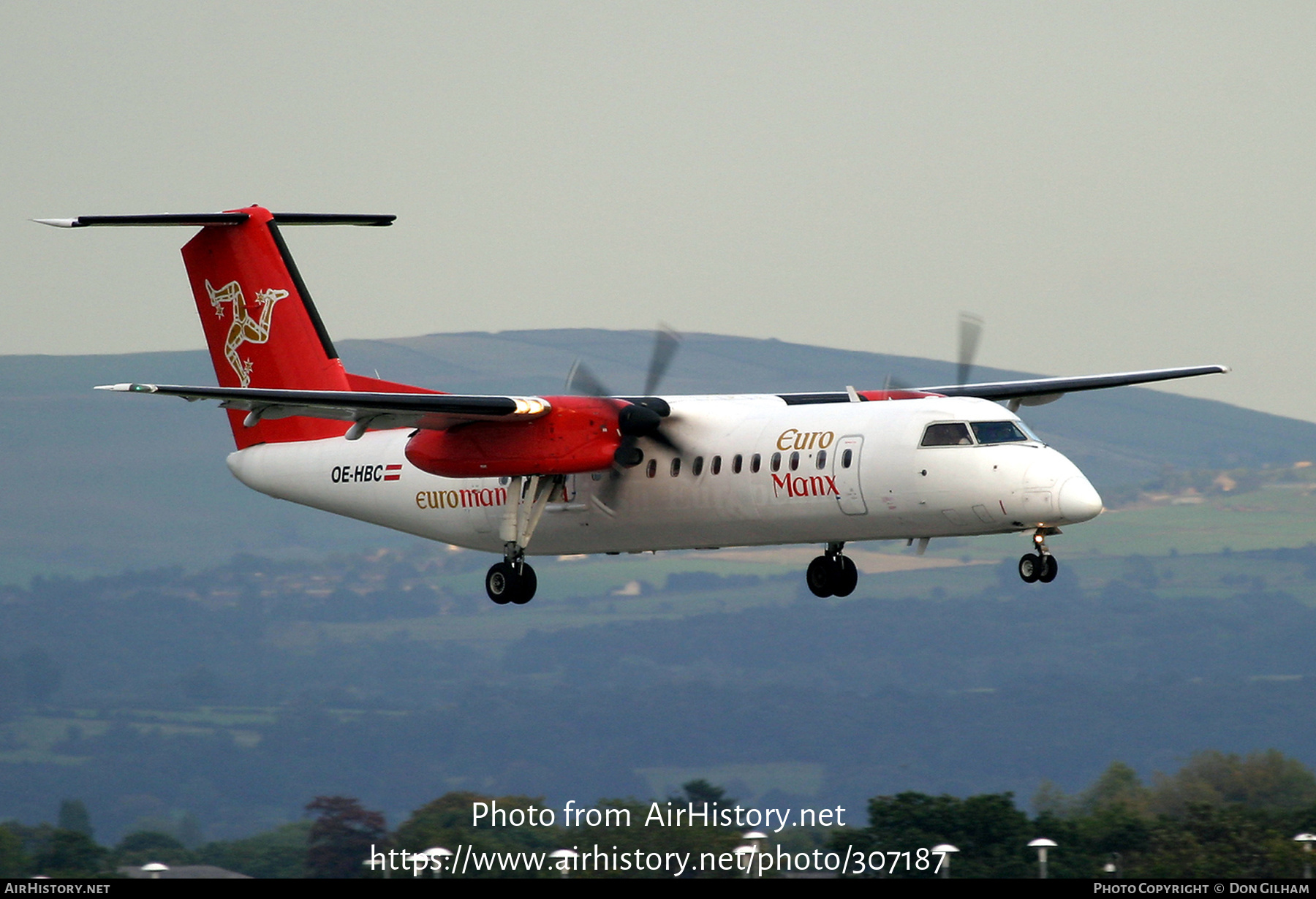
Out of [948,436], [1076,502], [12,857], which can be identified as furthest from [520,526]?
[12,857]

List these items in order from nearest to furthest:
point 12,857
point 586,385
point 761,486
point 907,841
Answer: point 761,486, point 586,385, point 907,841, point 12,857

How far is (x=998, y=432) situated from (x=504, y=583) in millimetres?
7702

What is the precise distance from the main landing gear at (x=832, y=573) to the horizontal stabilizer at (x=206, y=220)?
31.8 ft

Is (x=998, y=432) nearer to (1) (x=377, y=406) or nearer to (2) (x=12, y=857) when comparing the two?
(1) (x=377, y=406)

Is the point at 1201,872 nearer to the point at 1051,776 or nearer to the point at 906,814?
the point at 906,814

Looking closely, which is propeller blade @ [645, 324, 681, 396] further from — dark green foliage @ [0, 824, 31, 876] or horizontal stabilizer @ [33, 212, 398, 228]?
dark green foliage @ [0, 824, 31, 876]

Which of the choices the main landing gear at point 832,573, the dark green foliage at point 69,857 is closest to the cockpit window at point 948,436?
the main landing gear at point 832,573

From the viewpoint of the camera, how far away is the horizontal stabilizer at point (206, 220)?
27156mm

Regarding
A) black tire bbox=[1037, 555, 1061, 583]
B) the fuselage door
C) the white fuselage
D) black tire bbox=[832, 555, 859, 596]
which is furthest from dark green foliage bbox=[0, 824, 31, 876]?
black tire bbox=[1037, 555, 1061, 583]

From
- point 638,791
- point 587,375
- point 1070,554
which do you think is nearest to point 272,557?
point 638,791

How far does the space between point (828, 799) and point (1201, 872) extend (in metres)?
84.2

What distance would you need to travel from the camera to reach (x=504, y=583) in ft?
85.1

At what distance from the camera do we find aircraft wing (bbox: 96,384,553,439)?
2333cm

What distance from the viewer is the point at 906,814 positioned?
56.1 metres
